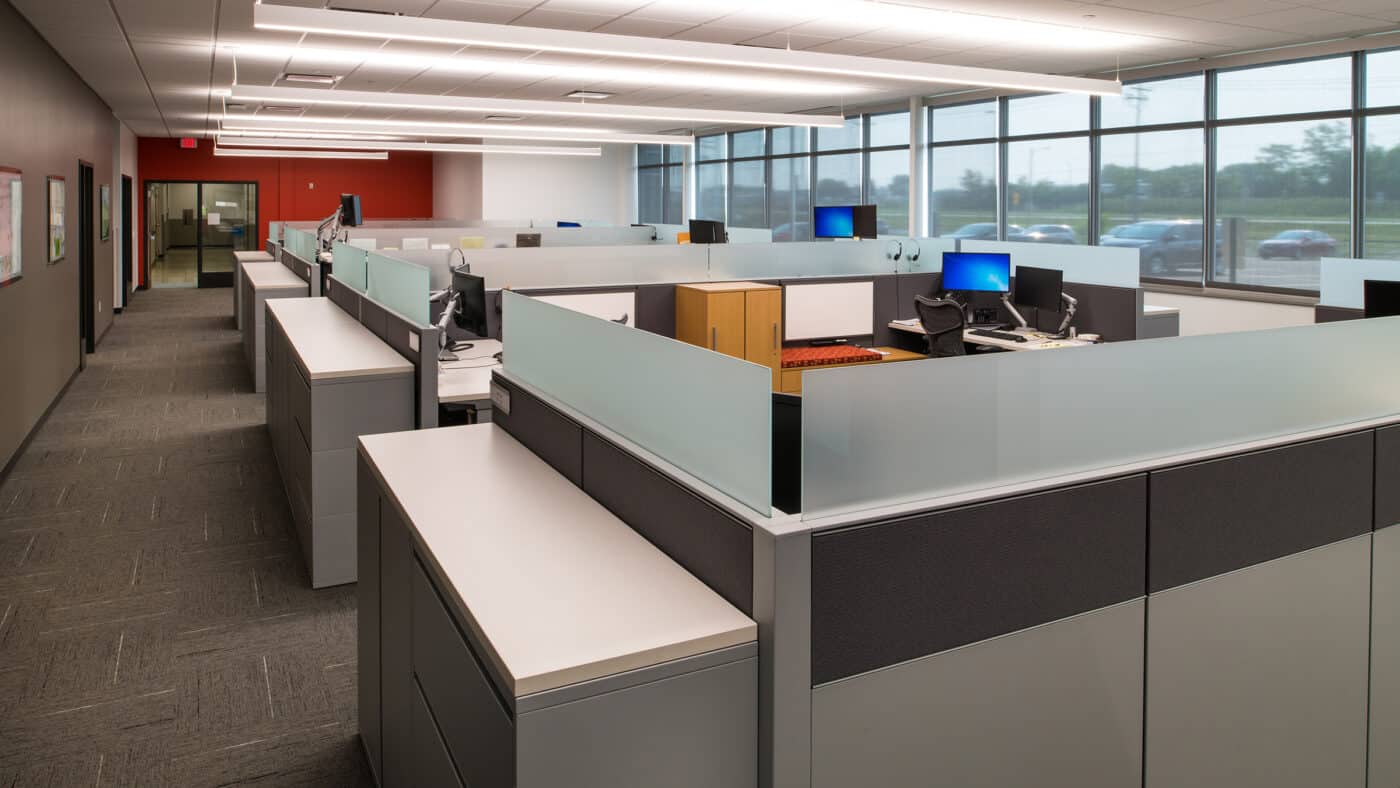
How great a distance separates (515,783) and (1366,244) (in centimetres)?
763

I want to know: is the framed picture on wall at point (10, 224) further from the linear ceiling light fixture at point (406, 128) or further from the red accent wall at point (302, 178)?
the red accent wall at point (302, 178)

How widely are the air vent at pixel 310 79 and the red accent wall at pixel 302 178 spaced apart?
8.32 metres

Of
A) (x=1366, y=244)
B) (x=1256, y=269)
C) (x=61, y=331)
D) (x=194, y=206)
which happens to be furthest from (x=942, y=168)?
(x=194, y=206)

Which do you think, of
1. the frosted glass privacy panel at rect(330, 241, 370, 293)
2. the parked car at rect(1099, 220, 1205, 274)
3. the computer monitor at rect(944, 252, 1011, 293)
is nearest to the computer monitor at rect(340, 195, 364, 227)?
the frosted glass privacy panel at rect(330, 241, 370, 293)

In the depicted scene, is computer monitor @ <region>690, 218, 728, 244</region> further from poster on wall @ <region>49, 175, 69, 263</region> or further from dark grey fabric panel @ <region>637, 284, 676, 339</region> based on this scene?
poster on wall @ <region>49, 175, 69, 263</region>

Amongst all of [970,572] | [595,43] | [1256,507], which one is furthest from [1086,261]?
[970,572]

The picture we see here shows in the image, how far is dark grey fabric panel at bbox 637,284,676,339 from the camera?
5984mm

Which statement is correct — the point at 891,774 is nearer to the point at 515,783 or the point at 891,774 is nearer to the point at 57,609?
the point at 515,783

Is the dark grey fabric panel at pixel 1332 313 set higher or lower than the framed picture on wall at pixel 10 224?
lower

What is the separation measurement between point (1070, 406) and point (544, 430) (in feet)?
3.93

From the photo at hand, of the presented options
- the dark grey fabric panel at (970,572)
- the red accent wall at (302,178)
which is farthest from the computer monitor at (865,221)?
the red accent wall at (302,178)

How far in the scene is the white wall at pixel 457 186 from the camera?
16906mm

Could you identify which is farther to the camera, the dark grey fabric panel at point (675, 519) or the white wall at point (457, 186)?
the white wall at point (457, 186)

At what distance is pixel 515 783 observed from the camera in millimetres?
1348
